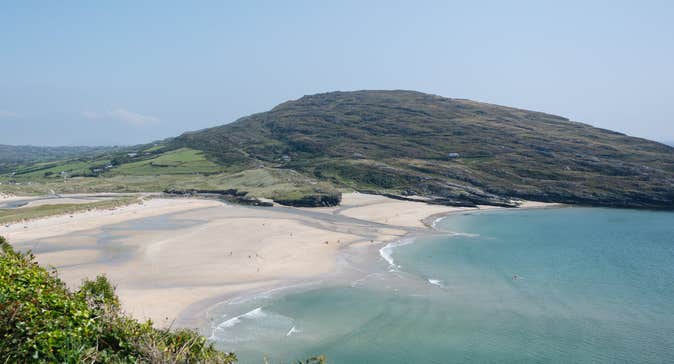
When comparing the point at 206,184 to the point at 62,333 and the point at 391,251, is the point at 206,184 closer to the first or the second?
the point at 391,251

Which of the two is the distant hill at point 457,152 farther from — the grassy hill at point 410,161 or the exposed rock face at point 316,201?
the exposed rock face at point 316,201

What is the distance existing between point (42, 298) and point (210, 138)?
576 ft

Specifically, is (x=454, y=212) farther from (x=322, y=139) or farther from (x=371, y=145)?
(x=322, y=139)

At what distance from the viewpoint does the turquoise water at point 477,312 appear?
87.8 feet

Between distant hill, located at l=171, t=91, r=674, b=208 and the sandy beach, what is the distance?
26969 mm

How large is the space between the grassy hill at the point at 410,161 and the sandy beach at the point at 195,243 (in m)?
19.7

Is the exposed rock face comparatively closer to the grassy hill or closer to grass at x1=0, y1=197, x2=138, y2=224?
the grassy hill

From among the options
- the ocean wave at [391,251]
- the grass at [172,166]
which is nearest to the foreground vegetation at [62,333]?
the ocean wave at [391,251]

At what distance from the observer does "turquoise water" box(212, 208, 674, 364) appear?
26.8 m

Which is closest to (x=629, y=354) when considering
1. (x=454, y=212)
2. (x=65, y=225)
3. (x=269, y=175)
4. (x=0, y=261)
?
(x=0, y=261)

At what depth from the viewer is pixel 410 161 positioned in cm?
12525

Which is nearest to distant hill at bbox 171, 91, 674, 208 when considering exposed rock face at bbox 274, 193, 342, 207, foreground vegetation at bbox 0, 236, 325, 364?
exposed rock face at bbox 274, 193, 342, 207

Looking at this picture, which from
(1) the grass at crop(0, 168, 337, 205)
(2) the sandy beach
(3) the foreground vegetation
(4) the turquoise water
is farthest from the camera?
(1) the grass at crop(0, 168, 337, 205)

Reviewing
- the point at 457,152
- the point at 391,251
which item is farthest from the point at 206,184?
the point at 457,152
